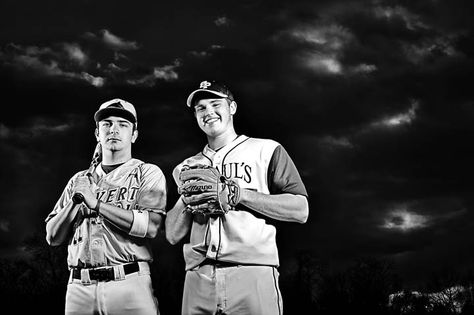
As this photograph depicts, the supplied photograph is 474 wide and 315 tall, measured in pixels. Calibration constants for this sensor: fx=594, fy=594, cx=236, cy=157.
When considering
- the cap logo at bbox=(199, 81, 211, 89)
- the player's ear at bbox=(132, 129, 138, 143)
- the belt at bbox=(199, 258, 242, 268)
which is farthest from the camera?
the player's ear at bbox=(132, 129, 138, 143)

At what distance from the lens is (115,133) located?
180 inches

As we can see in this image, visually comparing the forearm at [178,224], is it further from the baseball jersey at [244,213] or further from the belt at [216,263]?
the belt at [216,263]

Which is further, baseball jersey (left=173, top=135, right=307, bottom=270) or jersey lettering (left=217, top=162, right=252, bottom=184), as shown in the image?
jersey lettering (left=217, top=162, right=252, bottom=184)

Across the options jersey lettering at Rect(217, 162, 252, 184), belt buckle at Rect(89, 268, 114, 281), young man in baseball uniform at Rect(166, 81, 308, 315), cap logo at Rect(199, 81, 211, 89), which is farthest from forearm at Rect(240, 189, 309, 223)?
belt buckle at Rect(89, 268, 114, 281)

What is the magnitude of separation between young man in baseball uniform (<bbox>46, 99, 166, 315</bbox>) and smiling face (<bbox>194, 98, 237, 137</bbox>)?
58 centimetres

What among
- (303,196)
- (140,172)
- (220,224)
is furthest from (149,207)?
(303,196)

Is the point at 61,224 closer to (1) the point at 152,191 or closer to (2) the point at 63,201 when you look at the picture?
(2) the point at 63,201

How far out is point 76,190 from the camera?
4.20 meters

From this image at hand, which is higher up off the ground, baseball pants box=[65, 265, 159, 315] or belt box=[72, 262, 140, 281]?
Result: belt box=[72, 262, 140, 281]

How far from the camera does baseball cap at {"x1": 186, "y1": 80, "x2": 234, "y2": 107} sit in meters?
4.25

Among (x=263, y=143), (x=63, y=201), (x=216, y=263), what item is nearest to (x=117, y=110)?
(x=63, y=201)

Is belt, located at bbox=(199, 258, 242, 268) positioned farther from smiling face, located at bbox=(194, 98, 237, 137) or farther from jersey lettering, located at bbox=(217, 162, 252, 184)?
smiling face, located at bbox=(194, 98, 237, 137)

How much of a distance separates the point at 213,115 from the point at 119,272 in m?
1.29

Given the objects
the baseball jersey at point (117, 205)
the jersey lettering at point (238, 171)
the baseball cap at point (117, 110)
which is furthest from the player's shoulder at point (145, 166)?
the jersey lettering at point (238, 171)
